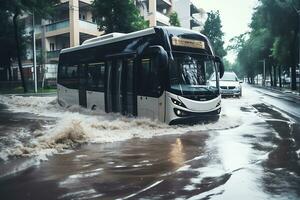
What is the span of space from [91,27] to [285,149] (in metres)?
47.1

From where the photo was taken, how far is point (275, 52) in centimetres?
4947

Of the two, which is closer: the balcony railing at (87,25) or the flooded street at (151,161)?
the flooded street at (151,161)

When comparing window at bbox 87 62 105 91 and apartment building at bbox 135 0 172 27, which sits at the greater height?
apartment building at bbox 135 0 172 27

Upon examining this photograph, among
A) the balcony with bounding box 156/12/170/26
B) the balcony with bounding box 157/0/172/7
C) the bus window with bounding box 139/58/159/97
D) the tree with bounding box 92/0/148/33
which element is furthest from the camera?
the balcony with bounding box 157/0/172/7

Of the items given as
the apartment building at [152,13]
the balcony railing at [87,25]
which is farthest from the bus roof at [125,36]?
the apartment building at [152,13]

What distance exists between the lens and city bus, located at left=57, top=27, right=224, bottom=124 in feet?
47.7

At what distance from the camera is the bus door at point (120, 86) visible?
16459 millimetres

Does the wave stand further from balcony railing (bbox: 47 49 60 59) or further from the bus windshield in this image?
balcony railing (bbox: 47 49 60 59)

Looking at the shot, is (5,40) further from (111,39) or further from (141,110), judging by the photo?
(141,110)

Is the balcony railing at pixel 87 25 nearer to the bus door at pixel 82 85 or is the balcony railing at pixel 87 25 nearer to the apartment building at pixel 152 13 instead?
the apartment building at pixel 152 13

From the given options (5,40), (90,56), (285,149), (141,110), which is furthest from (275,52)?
(285,149)

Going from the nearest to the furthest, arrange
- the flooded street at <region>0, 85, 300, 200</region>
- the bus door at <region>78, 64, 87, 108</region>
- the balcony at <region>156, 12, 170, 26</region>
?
the flooded street at <region>0, 85, 300, 200</region> < the bus door at <region>78, 64, 87, 108</region> < the balcony at <region>156, 12, 170, 26</region>

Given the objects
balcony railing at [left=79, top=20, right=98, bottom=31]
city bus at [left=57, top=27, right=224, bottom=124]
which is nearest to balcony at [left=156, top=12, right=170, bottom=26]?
balcony railing at [left=79, top=20, right=98, bottom=31]

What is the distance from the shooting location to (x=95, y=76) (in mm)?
19688
